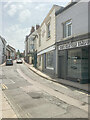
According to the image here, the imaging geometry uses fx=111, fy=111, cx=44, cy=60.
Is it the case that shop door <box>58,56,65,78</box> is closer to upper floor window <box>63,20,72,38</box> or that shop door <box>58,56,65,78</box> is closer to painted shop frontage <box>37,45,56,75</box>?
painted shop frontage <box>37,45,56,75</box>

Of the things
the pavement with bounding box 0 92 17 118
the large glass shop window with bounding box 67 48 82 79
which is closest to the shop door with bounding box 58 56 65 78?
the large glass shop window with bounding box 67 48 82 79

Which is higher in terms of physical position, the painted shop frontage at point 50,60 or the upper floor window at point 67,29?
the upper floor window at point 67,29

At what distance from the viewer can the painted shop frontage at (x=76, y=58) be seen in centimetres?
954

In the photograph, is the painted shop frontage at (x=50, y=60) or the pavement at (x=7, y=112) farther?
the painted shop frontage at (x=50, y=60)

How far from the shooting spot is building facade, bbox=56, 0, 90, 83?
932 centimetres

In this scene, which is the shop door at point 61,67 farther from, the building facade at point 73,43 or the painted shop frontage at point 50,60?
the painted shop frontage at point 50,60

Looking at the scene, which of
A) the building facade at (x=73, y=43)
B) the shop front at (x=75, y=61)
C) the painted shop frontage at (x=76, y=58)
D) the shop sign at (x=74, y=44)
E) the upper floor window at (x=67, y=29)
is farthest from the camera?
the upper floor window at (x=67, y=29)

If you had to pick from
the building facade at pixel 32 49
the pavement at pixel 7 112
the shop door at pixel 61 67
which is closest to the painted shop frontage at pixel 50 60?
the shop door at pixel 61 67

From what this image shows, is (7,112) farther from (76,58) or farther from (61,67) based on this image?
(61,67)

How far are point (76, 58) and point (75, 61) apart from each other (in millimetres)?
314

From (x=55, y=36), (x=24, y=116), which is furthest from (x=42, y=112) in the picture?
(x=55, y=36)

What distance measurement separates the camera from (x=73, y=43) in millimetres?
10055

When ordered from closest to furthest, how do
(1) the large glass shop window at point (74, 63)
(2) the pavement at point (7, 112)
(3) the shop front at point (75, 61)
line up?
(2) the pavement at point (7, 112)
(3) the shop front at point (75, 61)
(1) the large glass shop window at point (74, 63)

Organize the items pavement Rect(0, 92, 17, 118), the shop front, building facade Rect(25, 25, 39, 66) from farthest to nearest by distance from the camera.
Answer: building facade Rect(25, 25, 39, 66) → the shop front → pavement Rect(0, 92, 17, 118)
